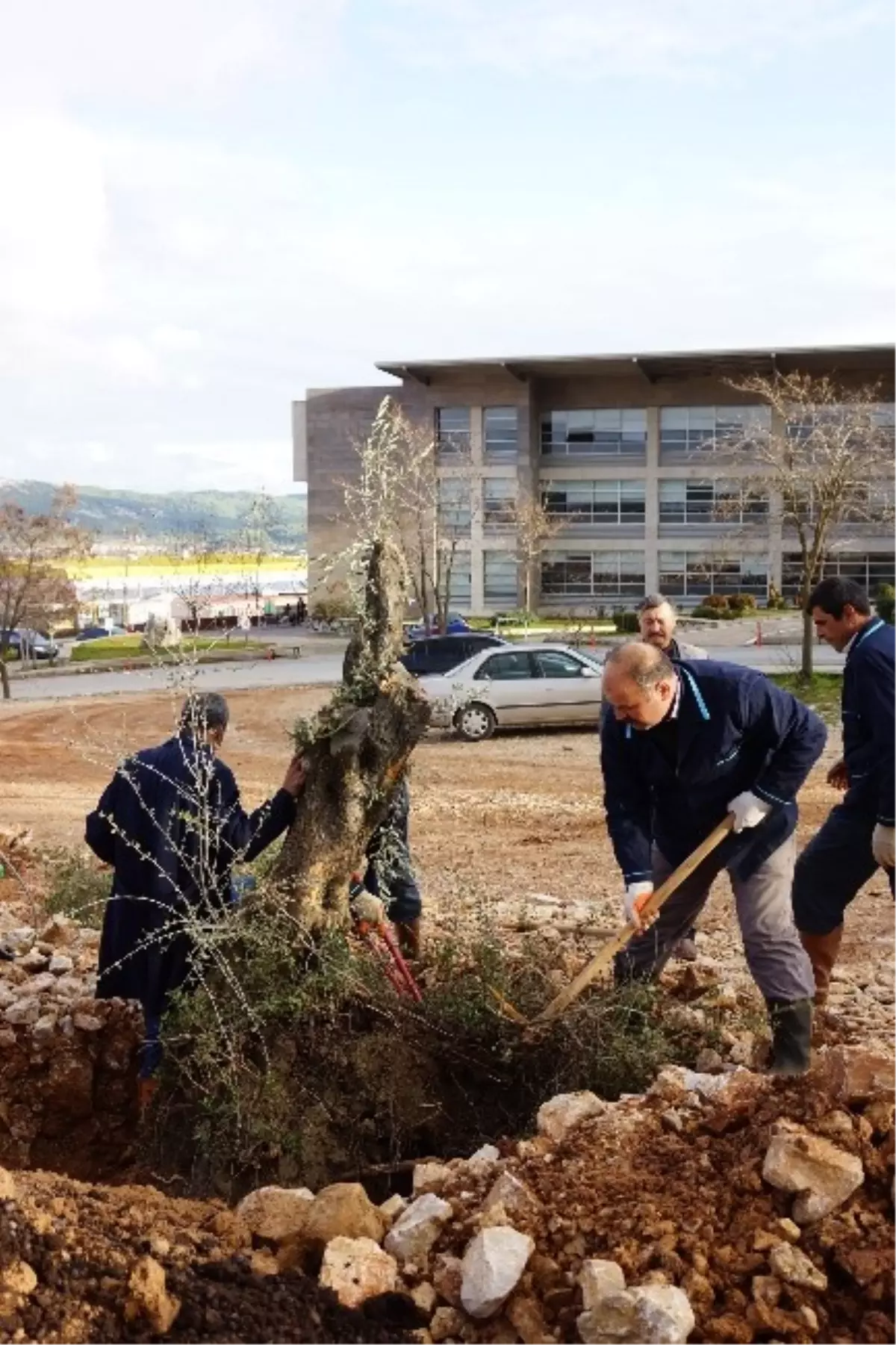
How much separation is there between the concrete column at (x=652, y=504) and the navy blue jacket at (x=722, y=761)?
50.1 metres

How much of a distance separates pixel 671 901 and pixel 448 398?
169 feet

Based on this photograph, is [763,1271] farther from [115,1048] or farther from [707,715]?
[115,1048]

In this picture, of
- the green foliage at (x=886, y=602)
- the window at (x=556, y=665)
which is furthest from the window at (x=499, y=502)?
the window at (x=556, y=665)

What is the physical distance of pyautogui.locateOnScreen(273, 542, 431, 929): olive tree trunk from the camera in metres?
5.23

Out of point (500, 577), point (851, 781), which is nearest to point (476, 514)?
point (500, 577)

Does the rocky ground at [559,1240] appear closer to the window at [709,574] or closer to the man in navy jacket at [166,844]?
the man in navy jacket at [166,844]

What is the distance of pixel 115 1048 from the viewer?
5891 mm

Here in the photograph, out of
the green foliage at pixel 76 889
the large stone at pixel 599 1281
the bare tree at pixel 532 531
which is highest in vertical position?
the bare tree at pixel 532 531

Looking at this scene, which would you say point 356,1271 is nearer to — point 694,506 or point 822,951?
point 822,951

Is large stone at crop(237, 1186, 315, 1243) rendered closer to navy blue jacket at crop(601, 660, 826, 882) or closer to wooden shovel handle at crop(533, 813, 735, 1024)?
wooden shovel handle at crop(533, 813, 735, 1024)

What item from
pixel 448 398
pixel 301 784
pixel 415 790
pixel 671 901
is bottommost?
pixel 415 790

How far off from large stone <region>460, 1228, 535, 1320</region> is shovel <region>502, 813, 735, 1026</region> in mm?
1549

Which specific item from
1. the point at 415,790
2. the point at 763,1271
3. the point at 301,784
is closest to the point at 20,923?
the point at 301,784

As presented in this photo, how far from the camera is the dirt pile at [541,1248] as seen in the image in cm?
331
